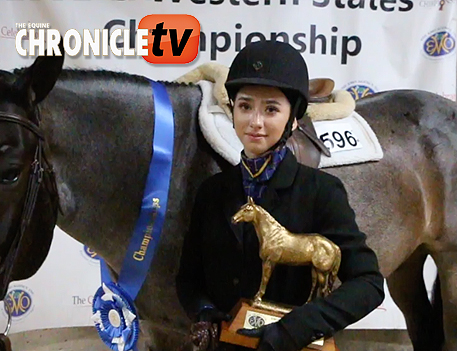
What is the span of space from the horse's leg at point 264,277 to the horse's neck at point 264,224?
0.03 m

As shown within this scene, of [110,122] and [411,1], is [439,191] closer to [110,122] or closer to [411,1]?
[110,122]

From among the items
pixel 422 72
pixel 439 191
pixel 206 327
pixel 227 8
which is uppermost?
pixel 227 8

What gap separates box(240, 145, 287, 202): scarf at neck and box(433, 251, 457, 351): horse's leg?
801 mm

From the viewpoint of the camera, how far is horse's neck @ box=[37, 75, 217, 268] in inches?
32.9

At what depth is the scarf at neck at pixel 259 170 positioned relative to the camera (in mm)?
709

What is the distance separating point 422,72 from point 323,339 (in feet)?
5.03

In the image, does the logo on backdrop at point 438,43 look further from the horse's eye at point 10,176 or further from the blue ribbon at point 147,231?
the horse's eye at point 10,176

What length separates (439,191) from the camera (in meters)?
1.25

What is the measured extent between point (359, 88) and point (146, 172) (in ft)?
4.12

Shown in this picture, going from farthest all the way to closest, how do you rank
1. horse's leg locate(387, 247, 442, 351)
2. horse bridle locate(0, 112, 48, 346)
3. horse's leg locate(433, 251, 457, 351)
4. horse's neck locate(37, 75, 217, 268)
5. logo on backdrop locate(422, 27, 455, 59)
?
logo on backdrop locate(422, 27, 455, 59)
horse's leg locate(387, 247, 442, 351)
horse's leg locate(433, 251, 457, 351)
horse's neck locate(37, 75, 217, 268)
horse bridle locate(0, 112, 48, 346)

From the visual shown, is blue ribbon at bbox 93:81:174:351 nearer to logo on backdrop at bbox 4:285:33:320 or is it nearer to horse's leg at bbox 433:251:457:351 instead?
horse's leg at bbox 433:251:457:351

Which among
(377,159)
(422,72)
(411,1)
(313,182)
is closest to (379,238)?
(377,159)

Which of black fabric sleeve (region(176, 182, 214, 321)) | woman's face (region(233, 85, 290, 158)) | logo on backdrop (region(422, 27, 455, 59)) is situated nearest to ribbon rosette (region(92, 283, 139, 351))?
black fabric sleeve (region(176, 182, 214, 321))

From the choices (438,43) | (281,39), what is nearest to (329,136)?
(281,39)
